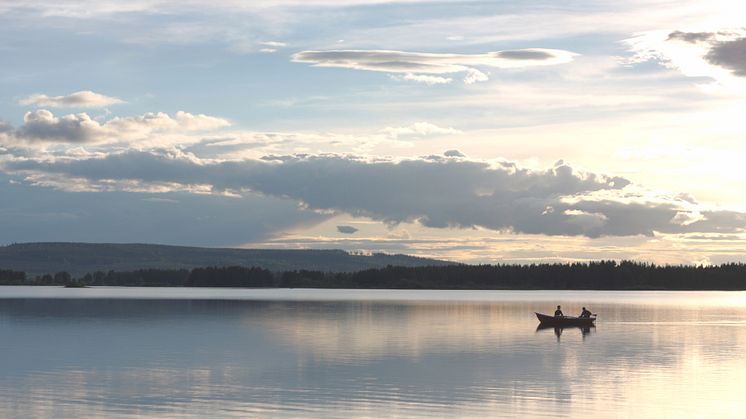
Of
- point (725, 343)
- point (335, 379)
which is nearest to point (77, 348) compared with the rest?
point (335, 379)

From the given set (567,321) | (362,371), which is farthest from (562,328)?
(362,371)

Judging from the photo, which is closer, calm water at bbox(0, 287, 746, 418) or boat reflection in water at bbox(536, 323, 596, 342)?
calm water at bbox(0, 287, 746, 418)

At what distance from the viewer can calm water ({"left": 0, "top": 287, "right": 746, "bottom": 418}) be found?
43625 millimetres

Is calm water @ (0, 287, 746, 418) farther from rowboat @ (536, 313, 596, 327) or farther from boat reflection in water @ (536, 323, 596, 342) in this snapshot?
rowboat @ (536, 313, 596, 327)

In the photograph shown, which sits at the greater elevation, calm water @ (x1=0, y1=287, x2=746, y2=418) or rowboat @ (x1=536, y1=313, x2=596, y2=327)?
rowboat @ (x1=536, y1=313, x2=596, y2=327)

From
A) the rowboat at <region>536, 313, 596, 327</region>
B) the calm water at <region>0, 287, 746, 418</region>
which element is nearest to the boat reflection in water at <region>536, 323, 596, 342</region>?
the rowboat at <region>536, 313, 596, 327</region>

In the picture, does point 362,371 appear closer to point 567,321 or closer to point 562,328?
point 562,328

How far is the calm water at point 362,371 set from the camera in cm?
4362

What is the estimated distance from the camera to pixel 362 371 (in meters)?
57.0

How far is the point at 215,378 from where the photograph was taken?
53188 mm

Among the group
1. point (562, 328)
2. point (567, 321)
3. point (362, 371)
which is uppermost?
point (567, 321)

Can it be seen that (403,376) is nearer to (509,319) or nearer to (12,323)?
(12,323)

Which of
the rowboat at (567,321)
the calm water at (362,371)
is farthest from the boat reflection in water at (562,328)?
the calm water at (362,371)

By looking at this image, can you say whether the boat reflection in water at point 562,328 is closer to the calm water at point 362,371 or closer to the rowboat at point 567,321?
the rowboat at point 567,321
